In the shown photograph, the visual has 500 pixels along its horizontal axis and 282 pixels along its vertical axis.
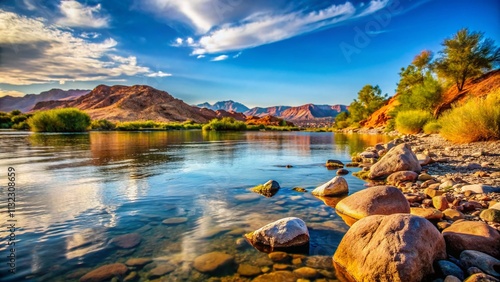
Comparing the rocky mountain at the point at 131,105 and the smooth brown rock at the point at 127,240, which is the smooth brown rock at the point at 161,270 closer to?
the smooth brown rock at the point at 127,240

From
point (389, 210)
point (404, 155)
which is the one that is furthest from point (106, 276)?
point (404, 155)

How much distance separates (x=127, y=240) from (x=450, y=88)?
54.9 m

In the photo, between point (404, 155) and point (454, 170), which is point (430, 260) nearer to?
point (404, 155)

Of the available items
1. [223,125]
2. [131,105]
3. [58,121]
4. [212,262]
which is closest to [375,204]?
[212,262]

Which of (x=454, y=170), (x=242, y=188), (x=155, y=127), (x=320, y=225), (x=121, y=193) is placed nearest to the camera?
(x=320, y=225)

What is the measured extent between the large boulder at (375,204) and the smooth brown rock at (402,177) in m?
3.30

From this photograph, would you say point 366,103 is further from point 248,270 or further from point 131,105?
point 131,105

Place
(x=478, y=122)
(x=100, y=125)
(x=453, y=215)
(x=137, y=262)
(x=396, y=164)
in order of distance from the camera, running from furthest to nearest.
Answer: (x=100, y=125), (x=478, y=122), (x=396, y=164), (x=453, y=215), (x=137, y=262)

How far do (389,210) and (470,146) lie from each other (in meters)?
10.9

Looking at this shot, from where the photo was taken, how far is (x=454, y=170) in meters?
8.80

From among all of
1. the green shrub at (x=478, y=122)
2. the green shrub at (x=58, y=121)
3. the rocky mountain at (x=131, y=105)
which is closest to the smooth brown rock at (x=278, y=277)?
the green shrub at (x=478, y=122)

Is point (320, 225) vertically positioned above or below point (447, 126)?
below

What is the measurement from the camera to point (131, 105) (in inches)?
5034

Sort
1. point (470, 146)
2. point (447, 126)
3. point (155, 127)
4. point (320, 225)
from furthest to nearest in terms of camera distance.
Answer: point (155, 127), point (447, 126), point (470, 146), point (320, 225)
